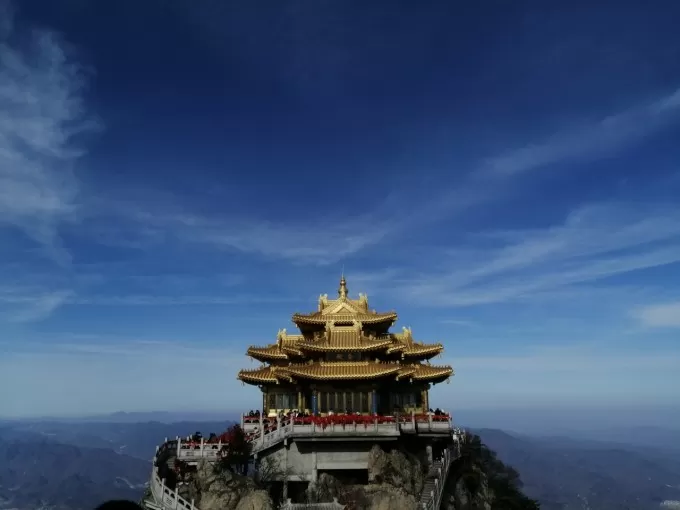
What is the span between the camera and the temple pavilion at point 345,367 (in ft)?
119

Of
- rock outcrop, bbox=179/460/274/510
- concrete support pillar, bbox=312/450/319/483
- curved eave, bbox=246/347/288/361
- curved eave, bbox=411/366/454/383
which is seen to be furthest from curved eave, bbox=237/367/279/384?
rock outcrop, bbox=179/460/274/510

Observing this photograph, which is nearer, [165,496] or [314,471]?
[165,496]

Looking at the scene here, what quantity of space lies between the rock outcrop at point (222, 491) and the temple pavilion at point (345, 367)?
8060mm

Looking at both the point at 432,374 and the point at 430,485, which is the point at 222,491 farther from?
the point at 432,374

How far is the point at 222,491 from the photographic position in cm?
2816

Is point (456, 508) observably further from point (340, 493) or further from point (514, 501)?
point (514, 501)

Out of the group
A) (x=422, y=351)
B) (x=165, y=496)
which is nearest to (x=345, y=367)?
(x=422, y=351)

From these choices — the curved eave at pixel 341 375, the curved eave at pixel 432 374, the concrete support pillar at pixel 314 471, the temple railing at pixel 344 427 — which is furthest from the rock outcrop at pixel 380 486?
the curved eave at pixel 432 374

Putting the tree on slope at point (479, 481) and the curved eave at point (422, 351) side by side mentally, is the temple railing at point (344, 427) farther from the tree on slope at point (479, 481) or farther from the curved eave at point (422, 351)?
the curved eave at point (422, 351)

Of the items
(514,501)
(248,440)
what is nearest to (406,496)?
(248,440)

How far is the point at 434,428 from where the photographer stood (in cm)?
3338

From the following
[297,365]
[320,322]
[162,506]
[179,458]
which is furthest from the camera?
[320,322]

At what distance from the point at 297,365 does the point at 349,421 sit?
6.16 metres

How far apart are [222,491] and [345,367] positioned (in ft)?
37.2
